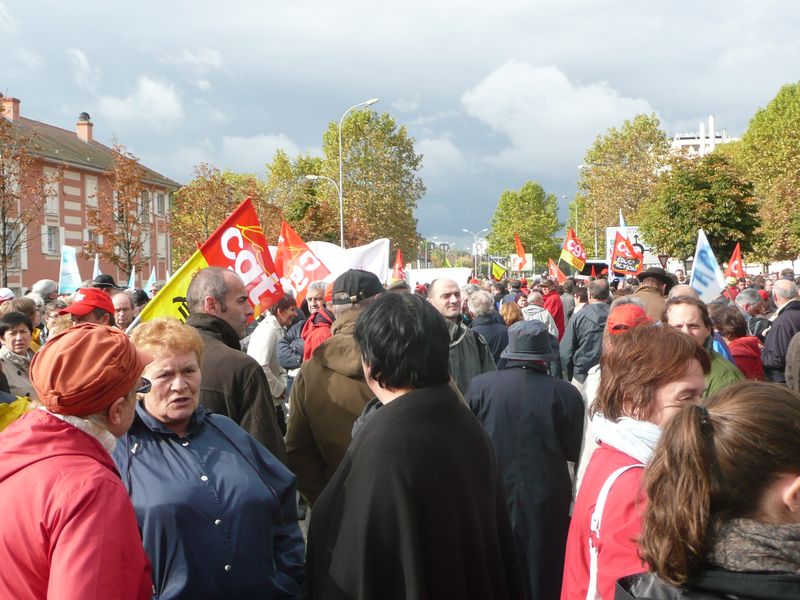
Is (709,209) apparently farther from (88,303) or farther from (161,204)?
(161,204)

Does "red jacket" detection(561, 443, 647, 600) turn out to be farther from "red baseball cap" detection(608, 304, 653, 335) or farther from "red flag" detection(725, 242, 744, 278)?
"red flag" detection(725, 242, 744, 278)

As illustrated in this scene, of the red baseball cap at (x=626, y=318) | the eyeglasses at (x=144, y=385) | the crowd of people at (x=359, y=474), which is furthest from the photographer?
the red baseball cap at (x=626, y=318)

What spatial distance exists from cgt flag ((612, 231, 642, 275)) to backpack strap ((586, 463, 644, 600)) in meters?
18.6

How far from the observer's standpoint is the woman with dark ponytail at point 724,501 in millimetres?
1742

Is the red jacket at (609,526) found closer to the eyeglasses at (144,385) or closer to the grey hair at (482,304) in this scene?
the eyeglasses at (144,385)

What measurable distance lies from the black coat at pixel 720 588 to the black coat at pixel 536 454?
2.79 m

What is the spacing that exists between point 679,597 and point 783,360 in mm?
7308

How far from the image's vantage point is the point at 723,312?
6906mm

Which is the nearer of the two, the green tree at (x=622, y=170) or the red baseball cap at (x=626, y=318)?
the red baseball cap at (x=626, y=318)

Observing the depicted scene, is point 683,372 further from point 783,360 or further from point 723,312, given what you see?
point 783,360

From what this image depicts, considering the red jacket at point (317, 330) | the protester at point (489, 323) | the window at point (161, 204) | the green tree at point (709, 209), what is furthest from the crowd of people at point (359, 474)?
the window at point (161, 204)

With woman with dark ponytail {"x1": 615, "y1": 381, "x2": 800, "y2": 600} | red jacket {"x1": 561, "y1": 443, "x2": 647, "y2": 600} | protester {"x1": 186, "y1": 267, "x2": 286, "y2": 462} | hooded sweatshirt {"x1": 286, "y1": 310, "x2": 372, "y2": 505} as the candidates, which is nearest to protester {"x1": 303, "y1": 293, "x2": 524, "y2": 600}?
red jacket {"x1": 561, "y1": 443, "x2": 647, "y2": 600}

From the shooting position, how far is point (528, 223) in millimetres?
104250

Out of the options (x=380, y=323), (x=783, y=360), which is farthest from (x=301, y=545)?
(x=783, y=360)
